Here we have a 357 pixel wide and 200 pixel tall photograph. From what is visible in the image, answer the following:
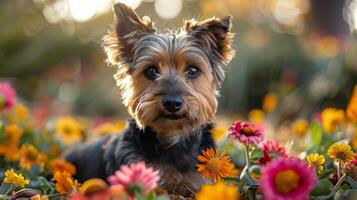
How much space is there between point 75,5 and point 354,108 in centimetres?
953

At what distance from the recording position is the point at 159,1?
559 inches

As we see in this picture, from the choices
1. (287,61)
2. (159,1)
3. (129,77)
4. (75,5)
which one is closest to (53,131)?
(129,77)

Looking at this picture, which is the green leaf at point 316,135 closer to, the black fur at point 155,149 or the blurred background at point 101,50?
the black fur at point 155,149

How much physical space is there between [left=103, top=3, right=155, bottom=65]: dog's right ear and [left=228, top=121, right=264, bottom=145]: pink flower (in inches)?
64.1

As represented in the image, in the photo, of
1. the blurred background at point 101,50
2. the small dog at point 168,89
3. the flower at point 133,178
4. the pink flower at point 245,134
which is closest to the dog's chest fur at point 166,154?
the small dog at point 168,89

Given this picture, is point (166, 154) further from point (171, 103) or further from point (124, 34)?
point (124, 34)

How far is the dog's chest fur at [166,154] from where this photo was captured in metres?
4.37

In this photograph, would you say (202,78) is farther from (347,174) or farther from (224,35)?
(347,174)

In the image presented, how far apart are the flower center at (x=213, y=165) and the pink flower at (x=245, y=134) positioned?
24cm

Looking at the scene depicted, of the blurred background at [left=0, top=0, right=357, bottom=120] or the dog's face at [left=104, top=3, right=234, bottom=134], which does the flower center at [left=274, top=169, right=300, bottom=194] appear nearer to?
the dog's face at [left=104, top=3, right=234, bottom=134]

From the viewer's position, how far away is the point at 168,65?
4773mm

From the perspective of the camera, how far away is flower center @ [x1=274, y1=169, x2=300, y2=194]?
2379 millimetres

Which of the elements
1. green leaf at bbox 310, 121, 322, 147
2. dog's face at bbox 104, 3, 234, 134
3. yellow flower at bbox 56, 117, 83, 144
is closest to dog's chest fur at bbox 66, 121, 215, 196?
dog's face at bbox 104, 3, 234, 134

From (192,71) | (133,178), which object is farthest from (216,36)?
(133,178)
